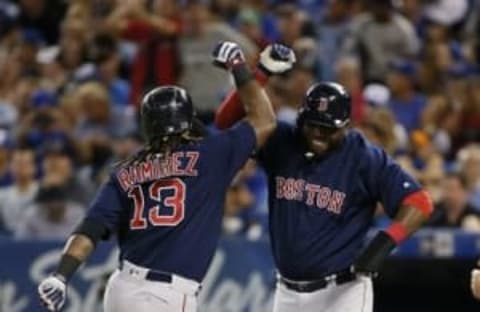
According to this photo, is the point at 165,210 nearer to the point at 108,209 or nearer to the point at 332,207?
the point at 108,209

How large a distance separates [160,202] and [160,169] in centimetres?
15

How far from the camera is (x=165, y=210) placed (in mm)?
7348

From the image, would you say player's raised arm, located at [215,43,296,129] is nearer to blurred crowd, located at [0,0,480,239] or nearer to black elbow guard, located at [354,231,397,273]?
black elbow guard, located at [354,231,397,273]

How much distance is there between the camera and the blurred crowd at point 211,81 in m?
11.4

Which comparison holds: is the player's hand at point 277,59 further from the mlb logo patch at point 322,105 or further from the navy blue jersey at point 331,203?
the navy blue jersey at point 331,203

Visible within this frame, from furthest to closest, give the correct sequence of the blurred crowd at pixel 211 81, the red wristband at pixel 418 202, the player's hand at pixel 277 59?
1. the blurred crowd at pixel 211 81
2. the player's hand at pixel 277 59
3. the red wristband at pixel 418 202

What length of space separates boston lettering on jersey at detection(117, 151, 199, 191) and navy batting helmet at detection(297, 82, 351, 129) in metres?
0.61

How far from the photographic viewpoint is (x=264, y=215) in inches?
436

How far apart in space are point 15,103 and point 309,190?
605 cm

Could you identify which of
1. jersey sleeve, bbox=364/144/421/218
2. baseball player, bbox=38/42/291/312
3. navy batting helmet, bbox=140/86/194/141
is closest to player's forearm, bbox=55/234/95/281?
baseball player, bbox=38/42/291/312

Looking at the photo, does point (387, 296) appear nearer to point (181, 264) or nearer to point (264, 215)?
point (264, 215)

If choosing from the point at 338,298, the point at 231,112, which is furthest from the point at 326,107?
the point at 338,298

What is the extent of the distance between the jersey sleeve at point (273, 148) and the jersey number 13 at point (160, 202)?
0.63m

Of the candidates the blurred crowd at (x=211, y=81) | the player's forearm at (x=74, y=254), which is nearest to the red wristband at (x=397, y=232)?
the player's forearm at (x=74, y=254)
